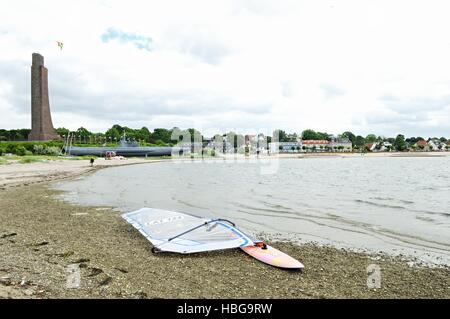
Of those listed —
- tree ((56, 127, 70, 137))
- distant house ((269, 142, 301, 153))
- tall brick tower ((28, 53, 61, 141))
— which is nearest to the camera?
tall brick tower ((28, 53, 61, 141))

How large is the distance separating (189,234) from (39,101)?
86398 mm

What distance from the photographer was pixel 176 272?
764 centimetres

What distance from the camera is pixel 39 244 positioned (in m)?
9.60

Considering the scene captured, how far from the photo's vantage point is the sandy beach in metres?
6.46

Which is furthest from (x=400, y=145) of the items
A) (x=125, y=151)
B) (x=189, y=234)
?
(x=189, y=234)

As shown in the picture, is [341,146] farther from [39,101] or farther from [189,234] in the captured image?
[189,234]

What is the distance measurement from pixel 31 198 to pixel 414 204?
21.6 m

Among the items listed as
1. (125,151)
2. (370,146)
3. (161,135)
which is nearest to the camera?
(125,151)

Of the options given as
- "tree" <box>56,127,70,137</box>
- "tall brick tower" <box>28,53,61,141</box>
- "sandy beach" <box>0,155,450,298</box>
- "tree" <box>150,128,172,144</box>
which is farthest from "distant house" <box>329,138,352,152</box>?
"sandy beach" <box>0,155,450,298</box>

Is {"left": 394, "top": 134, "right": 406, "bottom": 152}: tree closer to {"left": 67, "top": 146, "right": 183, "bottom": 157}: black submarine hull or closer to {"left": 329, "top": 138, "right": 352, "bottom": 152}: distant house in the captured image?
{"left": 329, "top": 138, "right": 352, "bottom": 152}: distant house

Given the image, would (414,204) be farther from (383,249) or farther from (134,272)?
(134,272)

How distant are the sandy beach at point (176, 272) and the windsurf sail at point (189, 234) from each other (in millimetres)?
229

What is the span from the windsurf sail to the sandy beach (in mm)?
229

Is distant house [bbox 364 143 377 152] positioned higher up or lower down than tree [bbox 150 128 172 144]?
lower down
